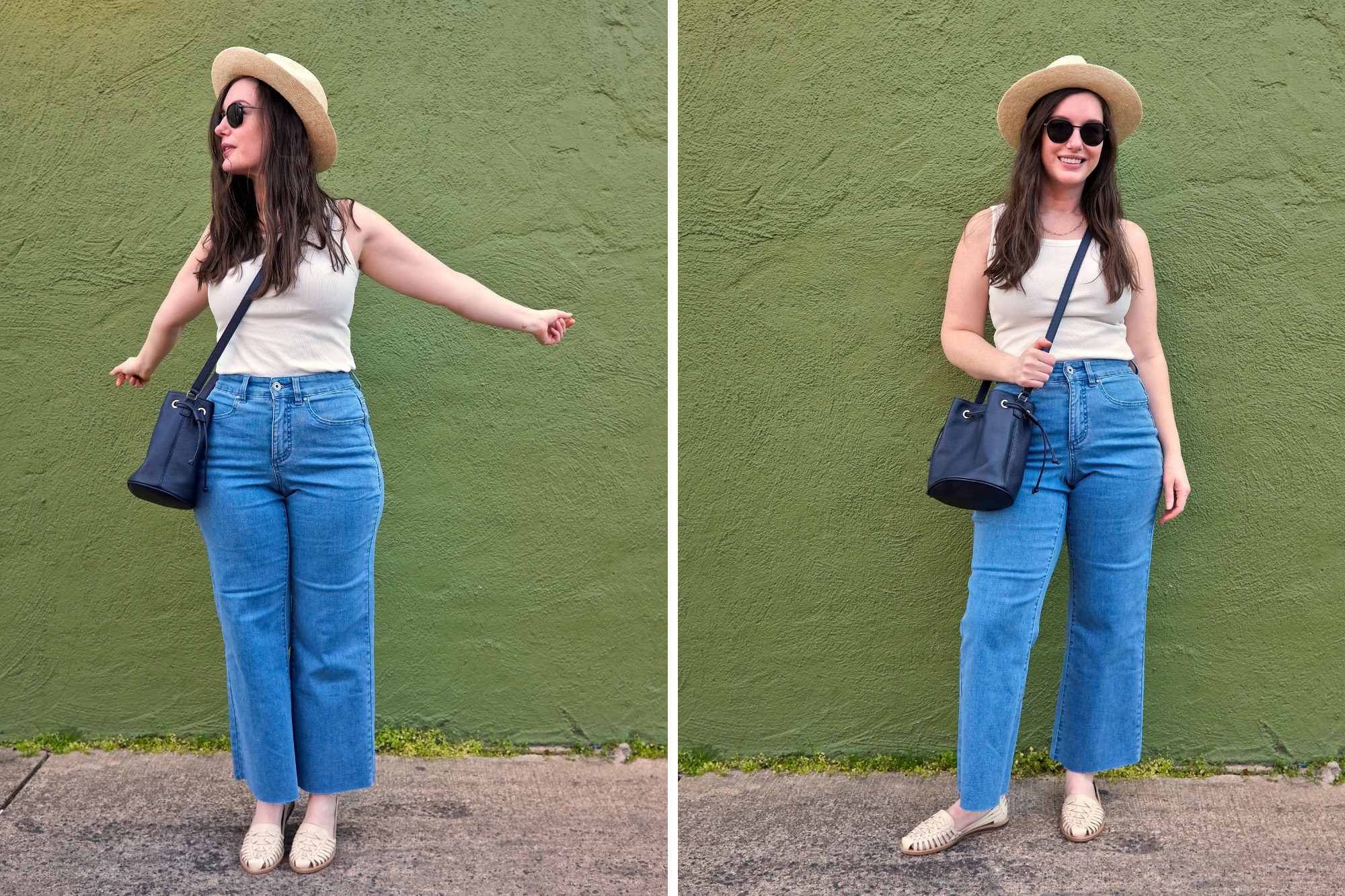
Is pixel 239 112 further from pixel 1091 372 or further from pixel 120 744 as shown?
pixel 1091 372

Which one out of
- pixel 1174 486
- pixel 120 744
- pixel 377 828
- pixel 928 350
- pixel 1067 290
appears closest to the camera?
pixel 1067 290

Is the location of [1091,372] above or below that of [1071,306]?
below

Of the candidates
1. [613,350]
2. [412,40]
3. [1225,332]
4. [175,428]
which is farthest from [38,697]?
[1225,332]

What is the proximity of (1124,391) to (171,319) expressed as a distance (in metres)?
2.54

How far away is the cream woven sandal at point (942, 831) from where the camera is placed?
9.52 feet

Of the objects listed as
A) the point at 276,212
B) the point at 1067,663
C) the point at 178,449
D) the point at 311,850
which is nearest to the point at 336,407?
the point at 178,449

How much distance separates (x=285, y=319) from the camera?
8.70ft

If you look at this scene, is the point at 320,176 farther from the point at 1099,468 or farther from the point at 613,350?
the point at 1099,468

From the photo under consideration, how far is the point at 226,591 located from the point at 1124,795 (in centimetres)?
264

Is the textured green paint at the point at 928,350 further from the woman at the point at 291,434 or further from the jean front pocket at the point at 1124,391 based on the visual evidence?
the woman at the point at 291,434

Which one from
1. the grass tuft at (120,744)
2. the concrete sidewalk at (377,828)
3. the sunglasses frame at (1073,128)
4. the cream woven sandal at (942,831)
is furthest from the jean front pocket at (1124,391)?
the grass tuft at (120,744)

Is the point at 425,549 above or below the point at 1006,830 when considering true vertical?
above

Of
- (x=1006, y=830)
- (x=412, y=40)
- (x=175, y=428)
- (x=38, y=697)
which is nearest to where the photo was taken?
(x=175, y=428)

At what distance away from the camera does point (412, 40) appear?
3195 mm
